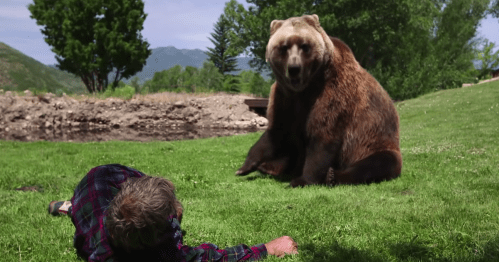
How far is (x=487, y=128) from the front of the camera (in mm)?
11328

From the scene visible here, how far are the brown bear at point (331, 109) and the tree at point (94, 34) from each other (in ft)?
123

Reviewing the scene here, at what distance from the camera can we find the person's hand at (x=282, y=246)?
3508 mm

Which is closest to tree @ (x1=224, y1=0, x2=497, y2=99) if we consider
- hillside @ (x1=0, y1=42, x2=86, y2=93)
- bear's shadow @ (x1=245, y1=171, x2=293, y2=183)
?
bear's shadow @ (x1=245, y1=171, x2=293, y2=183)

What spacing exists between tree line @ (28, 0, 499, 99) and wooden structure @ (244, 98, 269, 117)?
286 inches

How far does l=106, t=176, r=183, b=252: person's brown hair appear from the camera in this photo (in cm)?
251

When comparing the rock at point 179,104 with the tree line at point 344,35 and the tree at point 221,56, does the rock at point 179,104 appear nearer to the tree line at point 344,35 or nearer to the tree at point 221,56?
the tree line at point 344,35

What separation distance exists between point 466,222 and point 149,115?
88.0ft

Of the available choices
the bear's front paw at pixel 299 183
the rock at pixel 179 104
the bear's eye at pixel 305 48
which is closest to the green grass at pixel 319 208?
the bear's front paw at pixel 299 183

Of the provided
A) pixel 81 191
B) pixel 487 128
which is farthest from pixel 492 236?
pixel 487 128

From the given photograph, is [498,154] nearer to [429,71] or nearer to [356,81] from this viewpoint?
[356,81]

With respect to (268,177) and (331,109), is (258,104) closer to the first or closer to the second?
(268,177)

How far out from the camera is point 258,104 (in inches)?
1068

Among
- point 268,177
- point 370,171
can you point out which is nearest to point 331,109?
point 370,171

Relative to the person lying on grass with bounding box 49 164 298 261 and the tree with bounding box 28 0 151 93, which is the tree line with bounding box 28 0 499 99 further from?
the person lying on grass with bounding box 49 164 298 261
